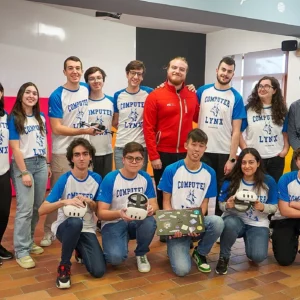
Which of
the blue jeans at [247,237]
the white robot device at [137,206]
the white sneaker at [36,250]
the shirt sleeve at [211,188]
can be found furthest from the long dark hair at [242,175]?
the white sneaker at [36,250]

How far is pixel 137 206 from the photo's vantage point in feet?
8.82

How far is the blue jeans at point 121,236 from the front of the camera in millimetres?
2920

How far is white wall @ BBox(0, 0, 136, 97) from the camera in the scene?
5.57m

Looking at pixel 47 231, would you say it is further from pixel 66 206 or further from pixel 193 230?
pixel 193 230

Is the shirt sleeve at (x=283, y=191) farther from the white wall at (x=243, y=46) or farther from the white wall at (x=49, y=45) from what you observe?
the white wall at (x=243, y=46)

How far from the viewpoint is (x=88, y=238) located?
287 cm

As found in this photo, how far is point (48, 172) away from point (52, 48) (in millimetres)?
3300

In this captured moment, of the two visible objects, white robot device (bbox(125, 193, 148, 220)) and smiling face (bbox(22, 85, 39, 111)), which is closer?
white robot device (bbox(125, 193, 148, 220))

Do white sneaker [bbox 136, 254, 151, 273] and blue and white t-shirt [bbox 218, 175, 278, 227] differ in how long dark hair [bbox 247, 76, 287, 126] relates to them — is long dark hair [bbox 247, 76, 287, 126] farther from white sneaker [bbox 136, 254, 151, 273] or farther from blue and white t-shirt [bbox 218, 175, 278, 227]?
white sneaker [bbox 136, 254, 151, 273]

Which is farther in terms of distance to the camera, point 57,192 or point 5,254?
point 5,254

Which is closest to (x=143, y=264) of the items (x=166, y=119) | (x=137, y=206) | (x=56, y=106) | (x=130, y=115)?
(x=137, y=206)

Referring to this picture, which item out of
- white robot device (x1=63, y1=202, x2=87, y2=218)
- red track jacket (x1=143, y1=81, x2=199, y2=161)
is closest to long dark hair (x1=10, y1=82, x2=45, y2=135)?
white robot device (x1=63, y1=202, x2=87, y2=218)

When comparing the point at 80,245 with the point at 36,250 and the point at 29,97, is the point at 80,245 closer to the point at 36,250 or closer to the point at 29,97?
the point at 36,250

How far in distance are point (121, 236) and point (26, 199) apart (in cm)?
75
